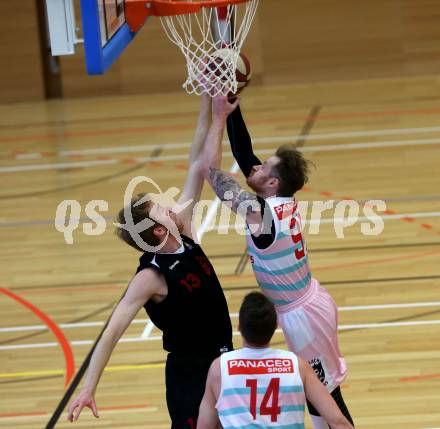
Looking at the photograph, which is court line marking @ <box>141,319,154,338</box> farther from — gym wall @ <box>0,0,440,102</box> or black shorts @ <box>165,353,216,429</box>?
gym wall @ <box>0,0,440,102</box>

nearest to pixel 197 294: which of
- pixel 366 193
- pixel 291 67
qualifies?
pixel 366 193

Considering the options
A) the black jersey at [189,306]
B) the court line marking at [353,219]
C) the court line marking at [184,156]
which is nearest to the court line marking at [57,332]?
the court line marking at [353,219]

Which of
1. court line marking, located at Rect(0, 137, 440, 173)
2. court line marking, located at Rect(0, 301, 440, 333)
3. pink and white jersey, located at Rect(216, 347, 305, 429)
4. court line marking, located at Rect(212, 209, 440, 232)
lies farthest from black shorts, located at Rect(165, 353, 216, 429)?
court line marking, located at Rect(0, 137, 440, 173)

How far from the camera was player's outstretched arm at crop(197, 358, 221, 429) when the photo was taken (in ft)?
15.0

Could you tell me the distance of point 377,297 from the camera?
9.05 m

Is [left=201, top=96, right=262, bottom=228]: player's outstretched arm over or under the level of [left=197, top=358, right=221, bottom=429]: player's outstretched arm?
over

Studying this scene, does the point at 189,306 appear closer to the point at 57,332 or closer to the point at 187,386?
the point at 187,386

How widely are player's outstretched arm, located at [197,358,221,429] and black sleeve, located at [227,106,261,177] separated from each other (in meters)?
1.72

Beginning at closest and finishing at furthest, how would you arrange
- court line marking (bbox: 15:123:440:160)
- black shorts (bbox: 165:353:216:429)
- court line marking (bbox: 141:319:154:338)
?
1. black shorts (bbox: 165:353:216:429)
2. court line marking (bbox: 141:319:154:338)
3. court line marking (bbox: 15:123:440:160)

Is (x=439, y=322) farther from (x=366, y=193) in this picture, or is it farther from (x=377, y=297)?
(x=366, y=193)

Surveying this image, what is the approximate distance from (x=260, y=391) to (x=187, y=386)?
40.1 inches

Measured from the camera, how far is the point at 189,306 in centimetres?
533


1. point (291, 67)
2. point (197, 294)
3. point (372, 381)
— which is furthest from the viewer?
point (291, 67)

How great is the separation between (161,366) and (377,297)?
2119 mm
